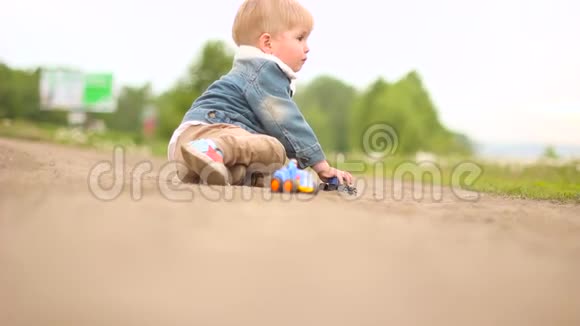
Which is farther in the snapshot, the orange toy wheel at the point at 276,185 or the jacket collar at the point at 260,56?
the jacket collar at the point at 260,56

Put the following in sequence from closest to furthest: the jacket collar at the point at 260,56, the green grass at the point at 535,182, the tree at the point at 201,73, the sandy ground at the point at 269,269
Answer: the sandy ground at the point at 269,269 < the green grass at the point at 535,182 < the jacket collar at the point at 260,56 < the tree at the point at 201,73

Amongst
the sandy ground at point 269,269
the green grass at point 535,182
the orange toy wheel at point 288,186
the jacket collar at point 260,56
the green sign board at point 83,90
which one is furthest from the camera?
the green sign board at point 83,90

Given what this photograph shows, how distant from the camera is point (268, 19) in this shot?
6.62 feet

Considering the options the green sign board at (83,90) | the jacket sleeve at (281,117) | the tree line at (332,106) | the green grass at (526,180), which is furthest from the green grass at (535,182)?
the green sign board at (83,90)

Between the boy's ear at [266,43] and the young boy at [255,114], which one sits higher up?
the boy's ear at [266,43]

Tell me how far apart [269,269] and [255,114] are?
113 cm

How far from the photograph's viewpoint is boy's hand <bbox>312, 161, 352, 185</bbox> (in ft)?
5.68

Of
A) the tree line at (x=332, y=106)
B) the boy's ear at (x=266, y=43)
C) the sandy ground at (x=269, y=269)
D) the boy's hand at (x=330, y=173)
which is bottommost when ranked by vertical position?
the sandy ground at (x=269, y=269)

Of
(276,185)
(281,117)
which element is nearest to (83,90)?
(281,117)

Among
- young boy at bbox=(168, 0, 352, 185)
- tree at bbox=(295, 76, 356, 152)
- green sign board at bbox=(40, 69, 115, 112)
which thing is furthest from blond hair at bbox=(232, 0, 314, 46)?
tree at bbox=(295, 76, 356, 152)

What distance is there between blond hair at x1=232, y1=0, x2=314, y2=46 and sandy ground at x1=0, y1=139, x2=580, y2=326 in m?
1.21

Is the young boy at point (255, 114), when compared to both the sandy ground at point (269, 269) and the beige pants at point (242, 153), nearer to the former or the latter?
the beige pants at point (242, 153)

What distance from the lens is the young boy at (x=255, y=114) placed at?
5.30 ft

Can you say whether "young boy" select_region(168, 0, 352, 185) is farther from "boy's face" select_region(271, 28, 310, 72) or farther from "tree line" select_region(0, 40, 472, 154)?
"tree line" select_region(0, 40, 472, 154)
